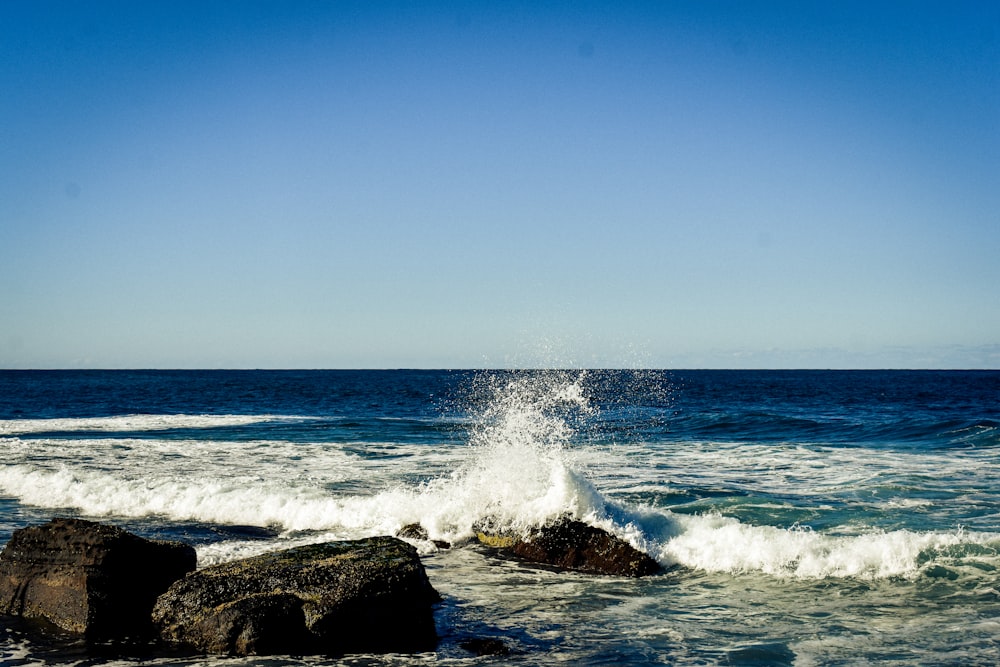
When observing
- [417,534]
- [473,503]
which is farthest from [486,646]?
[473,503]

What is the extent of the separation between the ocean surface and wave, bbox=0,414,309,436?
3.18 m

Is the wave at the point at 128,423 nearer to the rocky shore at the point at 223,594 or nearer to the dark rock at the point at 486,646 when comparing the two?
the rocky shore at the point at 223,594

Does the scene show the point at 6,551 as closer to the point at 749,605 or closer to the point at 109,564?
the point at 109,564

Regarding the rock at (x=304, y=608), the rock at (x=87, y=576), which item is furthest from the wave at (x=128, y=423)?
the rock at (x=304, y=608)

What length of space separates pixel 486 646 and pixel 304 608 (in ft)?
5.18

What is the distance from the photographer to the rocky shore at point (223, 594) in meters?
6.84

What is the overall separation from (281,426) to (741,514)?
21.2m

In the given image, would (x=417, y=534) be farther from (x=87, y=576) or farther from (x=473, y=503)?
(x=87, y=576)

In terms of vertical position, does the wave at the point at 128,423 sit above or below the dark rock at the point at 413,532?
below

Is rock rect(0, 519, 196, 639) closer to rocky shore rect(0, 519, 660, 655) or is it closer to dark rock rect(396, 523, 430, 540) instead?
rocky shore rect(0, 519, 660, 655)

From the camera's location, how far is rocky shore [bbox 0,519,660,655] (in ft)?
22.4

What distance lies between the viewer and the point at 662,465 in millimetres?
18094

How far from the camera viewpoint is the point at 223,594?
7.13 meters

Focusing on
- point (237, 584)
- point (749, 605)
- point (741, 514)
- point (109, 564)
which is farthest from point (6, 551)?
point (741, 514)
